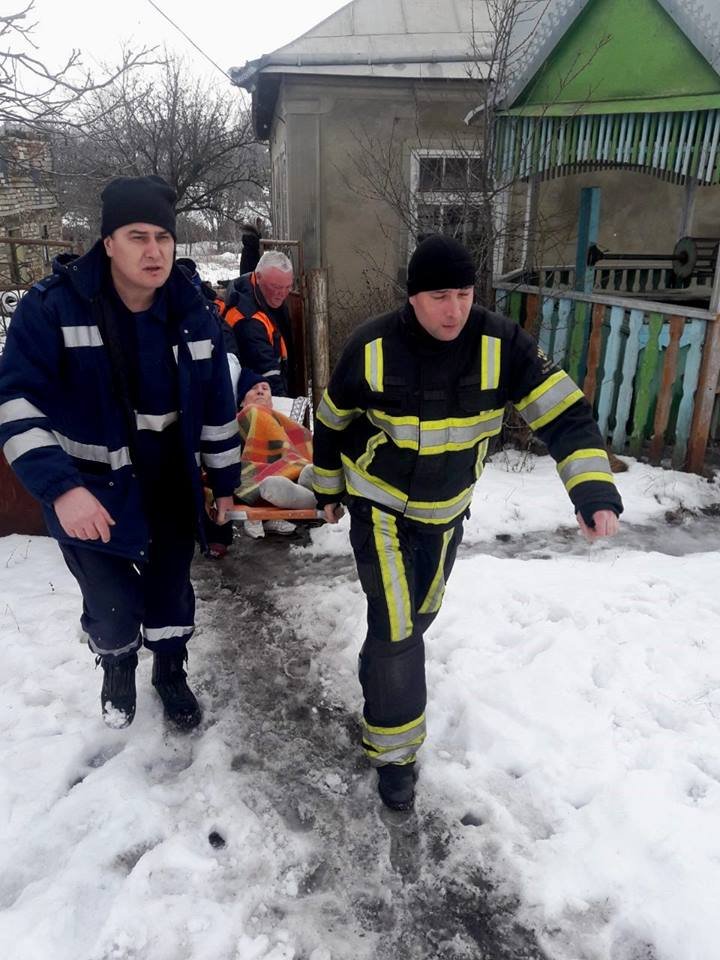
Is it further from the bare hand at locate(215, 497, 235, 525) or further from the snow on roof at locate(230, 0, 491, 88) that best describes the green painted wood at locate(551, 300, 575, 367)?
the snow on roof at locate(230, 0, 491, 88)

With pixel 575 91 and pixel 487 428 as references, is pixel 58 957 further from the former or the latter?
pixel 575 91

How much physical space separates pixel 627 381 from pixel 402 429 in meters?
4.02

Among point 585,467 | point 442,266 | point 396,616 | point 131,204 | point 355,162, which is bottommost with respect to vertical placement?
point 396,616

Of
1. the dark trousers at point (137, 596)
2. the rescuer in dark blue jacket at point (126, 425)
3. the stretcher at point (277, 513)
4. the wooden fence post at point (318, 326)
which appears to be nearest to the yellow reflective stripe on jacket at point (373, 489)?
the rescuer in dark blue jacket at point (126, 425)

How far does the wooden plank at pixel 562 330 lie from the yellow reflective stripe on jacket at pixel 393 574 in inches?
172

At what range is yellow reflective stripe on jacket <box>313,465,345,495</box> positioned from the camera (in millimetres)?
2471

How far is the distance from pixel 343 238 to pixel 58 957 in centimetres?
925

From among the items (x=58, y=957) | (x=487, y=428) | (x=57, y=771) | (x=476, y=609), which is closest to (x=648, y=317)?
(x=476, y=609)

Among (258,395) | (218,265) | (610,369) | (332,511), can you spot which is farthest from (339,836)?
(218,265)

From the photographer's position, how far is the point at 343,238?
388 inches

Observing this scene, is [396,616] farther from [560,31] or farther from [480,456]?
[560,31]

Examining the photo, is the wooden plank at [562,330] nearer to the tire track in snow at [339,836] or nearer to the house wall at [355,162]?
the house wall at [355,162]

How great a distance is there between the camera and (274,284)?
497 centimetres

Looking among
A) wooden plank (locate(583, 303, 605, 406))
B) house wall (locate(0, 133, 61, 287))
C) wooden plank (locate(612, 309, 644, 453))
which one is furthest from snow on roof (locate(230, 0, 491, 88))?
wooden plank (locate(612, 309, 644, 453))
